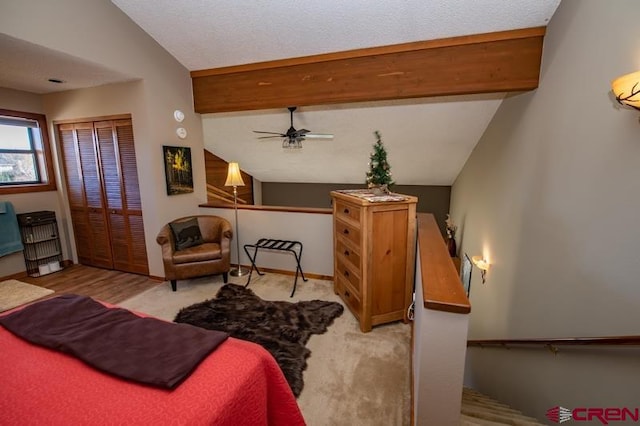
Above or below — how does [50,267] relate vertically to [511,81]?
below

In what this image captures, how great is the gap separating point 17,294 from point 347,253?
12.1ft

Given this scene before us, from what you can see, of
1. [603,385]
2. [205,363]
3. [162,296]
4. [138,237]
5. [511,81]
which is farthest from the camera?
[138,237]

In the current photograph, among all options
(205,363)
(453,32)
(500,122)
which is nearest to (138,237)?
(205,363)

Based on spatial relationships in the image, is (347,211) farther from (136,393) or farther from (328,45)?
(136,393)

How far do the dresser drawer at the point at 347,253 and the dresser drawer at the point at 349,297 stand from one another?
0.96 feet

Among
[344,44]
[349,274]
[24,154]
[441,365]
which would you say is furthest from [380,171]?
[24,154]

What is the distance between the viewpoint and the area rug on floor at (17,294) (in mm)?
2775

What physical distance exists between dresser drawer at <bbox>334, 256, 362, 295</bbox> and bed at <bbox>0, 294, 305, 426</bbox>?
142cm

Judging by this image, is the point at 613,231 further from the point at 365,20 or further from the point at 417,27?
the point at 365,20

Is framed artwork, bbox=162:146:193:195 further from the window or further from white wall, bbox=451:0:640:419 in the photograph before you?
white wall, bbox=451:0:640:419

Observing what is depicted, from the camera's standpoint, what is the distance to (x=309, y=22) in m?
2.73

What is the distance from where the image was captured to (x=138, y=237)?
3.76m

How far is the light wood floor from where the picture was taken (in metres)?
3.32

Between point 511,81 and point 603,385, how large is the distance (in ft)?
8.28
